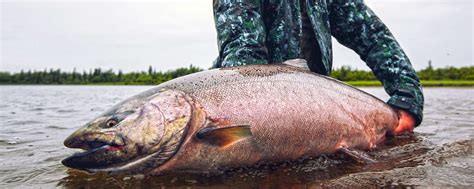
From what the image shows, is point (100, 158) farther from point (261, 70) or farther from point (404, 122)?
point (404, 122)

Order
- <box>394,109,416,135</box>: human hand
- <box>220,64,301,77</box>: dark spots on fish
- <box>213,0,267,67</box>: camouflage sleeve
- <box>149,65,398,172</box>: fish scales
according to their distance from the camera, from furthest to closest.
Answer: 1. <box>394,109,416,135</box>: human hand
2. <box>213,0,267,67</box>: camouflage sleeve
3. <box>220,64,301,77</box>: dark spots on fish
4. <box>149,65,398,172</box>: fish scales

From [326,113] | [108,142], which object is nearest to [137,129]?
[108,142]

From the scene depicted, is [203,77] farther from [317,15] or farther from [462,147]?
[462,147]

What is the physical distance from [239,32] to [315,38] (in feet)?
2.97

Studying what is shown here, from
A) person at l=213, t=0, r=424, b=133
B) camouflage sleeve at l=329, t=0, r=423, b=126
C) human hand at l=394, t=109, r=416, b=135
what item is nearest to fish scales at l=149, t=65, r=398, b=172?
person at l=213, t=0, r=424, b=133

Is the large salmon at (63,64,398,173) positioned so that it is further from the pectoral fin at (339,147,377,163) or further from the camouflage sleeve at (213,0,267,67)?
the camouflage sleeve at (213,0,267,67)

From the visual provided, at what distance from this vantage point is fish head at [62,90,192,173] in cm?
184

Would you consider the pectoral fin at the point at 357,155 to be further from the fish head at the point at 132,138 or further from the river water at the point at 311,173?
the fish head at the point at 132,138

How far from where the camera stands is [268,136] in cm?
209

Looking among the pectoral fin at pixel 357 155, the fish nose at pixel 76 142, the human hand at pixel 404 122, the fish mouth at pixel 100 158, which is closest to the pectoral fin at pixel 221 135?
the fish mouth at pixel 100 158

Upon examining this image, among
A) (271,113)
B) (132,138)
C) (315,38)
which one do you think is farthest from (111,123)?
(315,38)

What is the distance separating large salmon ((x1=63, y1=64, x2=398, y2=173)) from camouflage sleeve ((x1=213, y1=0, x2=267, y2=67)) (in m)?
0.38

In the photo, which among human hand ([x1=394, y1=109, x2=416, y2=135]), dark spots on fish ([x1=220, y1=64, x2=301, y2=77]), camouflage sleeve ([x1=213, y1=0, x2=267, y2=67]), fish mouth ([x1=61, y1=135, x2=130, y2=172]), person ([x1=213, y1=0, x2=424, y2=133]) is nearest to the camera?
fish mouth ([x1=61, y1=135, x2=130, y2=172])

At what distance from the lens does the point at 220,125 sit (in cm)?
199
